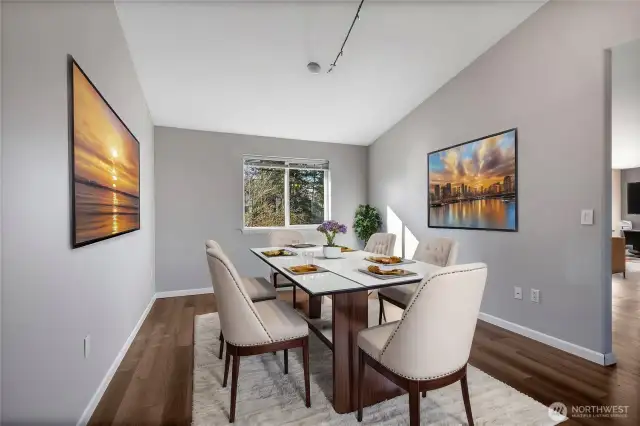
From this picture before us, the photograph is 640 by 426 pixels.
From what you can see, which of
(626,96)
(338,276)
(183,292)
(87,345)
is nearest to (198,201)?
(183,292)

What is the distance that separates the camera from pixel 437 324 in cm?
129

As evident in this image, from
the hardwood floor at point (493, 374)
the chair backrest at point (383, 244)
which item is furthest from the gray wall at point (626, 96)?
the chair backrest at point (383, 244)

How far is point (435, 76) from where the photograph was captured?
3426mm

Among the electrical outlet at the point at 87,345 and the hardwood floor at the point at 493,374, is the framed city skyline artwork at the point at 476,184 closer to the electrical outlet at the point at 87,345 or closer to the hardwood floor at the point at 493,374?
the hardwood floor at the point at 493,374

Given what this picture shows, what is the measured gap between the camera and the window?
466cm

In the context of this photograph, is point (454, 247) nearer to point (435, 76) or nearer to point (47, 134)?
point (435, 76)

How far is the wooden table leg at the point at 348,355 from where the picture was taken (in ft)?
5.63

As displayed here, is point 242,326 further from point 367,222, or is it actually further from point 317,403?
point 367,222

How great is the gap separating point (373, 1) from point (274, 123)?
7.10 ft

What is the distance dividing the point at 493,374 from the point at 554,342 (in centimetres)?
88

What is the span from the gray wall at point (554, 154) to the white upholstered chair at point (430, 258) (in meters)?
0.85

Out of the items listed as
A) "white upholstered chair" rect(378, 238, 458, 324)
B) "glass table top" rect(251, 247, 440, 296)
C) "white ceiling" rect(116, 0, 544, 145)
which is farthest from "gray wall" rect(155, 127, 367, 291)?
"white upholstered chair" rect(378, 238, 458, 324)

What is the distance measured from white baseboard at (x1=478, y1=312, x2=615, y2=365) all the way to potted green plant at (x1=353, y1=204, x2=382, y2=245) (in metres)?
2.02

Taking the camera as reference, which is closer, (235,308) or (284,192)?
(235,308)
